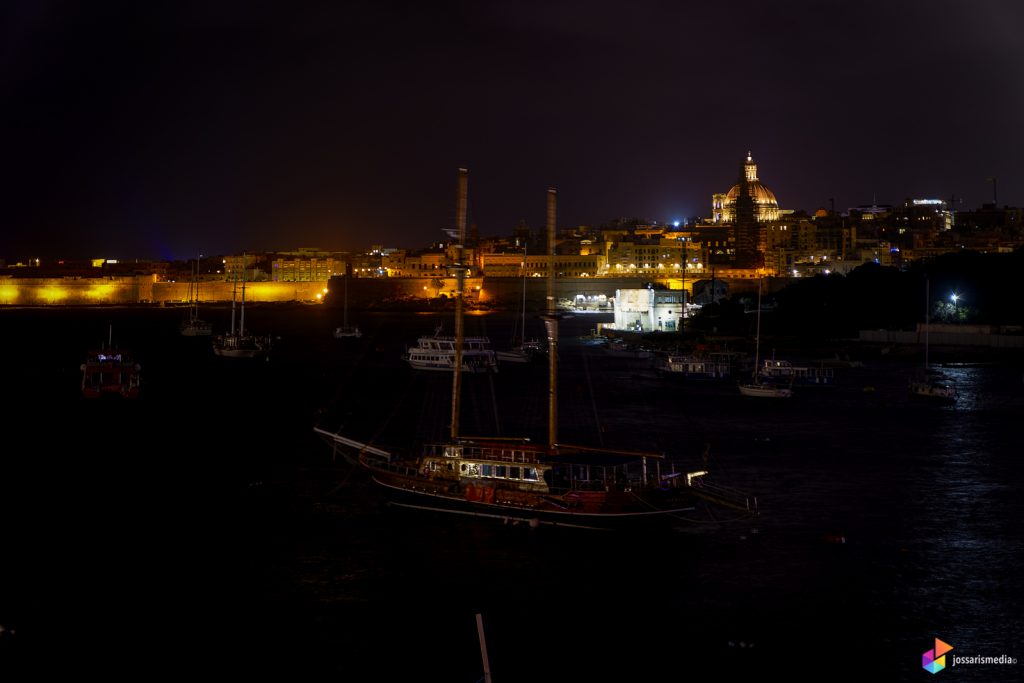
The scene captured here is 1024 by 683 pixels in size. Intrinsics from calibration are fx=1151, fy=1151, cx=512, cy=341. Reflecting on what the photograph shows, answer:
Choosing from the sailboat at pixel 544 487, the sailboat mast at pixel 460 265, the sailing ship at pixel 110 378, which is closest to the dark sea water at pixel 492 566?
the sailboat at pixel 544 487

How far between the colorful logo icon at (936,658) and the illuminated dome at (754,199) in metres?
130

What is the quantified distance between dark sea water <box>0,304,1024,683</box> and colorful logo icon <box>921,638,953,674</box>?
0.31 ft

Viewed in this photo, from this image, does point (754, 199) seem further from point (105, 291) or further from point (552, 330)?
point (552, 330)

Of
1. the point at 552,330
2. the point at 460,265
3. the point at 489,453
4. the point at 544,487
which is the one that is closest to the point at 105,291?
the point at 460,265

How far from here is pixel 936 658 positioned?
10.5m

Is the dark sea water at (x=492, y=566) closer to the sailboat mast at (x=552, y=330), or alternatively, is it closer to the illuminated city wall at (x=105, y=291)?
the sailboat mast at (x=552, y=330)

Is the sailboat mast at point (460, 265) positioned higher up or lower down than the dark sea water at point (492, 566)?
higher up

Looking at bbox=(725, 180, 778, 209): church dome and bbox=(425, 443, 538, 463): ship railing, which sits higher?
bbox=(725, 180, 778, 209): church dome

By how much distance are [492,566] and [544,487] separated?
1.78 metres

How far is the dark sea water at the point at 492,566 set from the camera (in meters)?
10.7

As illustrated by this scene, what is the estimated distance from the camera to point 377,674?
10312 mm

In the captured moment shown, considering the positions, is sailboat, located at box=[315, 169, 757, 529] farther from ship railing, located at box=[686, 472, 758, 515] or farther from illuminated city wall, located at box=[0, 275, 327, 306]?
illuminated city wall, located at box=[0, 275, 327, 306]

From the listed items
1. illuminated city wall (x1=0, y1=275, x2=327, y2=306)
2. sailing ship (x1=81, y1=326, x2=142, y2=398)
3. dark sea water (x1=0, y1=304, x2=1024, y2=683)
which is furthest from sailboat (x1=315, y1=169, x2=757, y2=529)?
illuminated city wall (x1=0, y1=275, x2=327, y2=306)

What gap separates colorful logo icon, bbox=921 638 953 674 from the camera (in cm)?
1028
